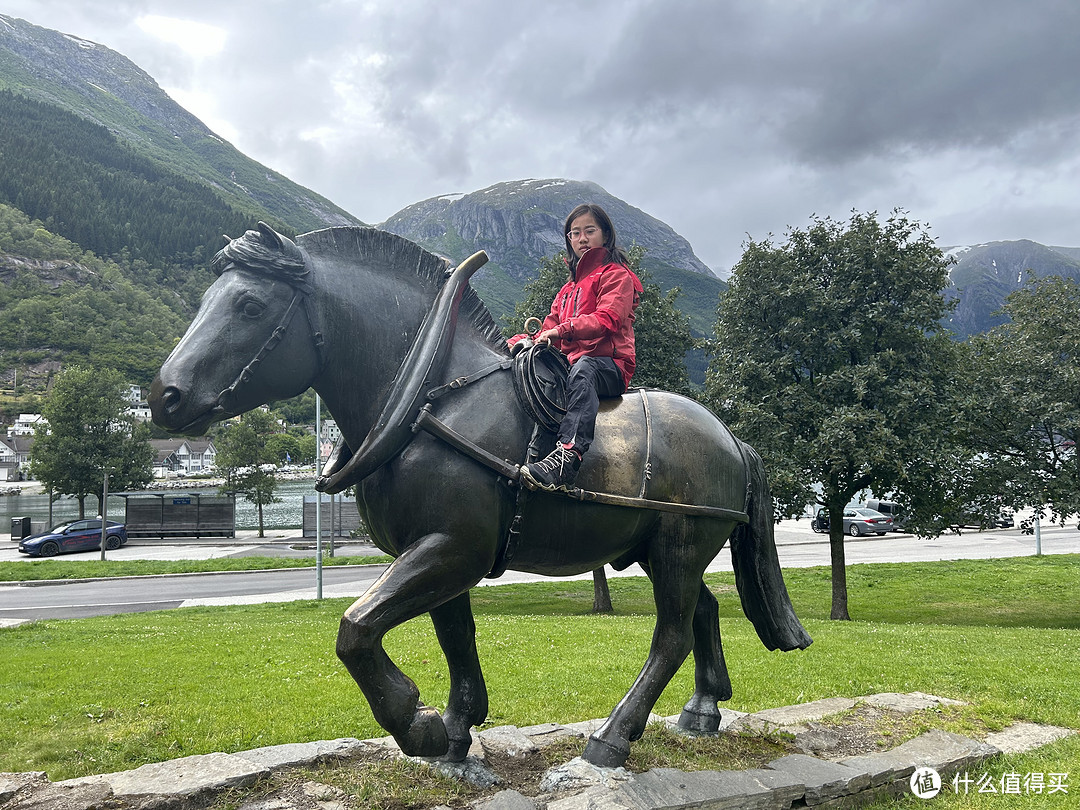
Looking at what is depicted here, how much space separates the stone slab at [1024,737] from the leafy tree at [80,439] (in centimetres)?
3708

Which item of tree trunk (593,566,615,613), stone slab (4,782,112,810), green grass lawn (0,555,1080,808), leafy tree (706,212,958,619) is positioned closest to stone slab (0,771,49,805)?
stone slab (4,782,112,810)

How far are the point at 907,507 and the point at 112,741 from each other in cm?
1375

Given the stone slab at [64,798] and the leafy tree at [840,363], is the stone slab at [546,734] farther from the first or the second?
the leafy tree at [840,363]

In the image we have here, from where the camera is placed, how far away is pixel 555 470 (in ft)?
10.3

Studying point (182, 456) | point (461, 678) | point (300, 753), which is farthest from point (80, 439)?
point (182, 456)

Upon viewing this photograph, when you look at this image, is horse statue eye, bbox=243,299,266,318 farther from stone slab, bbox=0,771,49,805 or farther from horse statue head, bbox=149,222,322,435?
stone slab, bbox=0,771,49,805

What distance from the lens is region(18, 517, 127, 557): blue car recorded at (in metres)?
29.2

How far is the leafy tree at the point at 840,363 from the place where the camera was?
12508 mm

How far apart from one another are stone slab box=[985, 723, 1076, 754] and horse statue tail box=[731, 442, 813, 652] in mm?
1905

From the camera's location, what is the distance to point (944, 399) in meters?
13.1

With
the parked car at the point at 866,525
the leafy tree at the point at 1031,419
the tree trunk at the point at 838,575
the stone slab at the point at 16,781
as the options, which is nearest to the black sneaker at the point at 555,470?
the stone slab at the point at 16,781

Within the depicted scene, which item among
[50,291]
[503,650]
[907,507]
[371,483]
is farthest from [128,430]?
[50,291]

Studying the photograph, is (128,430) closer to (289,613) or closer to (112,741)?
(289,613)

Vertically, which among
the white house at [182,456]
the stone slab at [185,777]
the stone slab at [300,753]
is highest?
the white house at [182,456]
